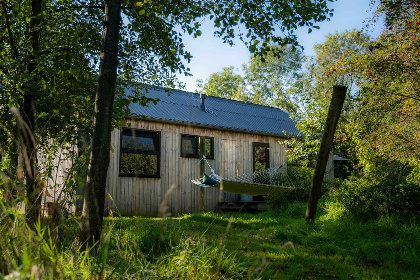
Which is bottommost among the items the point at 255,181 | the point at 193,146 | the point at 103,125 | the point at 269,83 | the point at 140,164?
→ the point at 255,181

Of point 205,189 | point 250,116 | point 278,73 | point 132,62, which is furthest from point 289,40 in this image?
point 278,73

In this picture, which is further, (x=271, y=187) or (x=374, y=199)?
(x=271, y=187)

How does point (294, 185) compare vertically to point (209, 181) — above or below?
below

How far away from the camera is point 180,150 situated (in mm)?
11203

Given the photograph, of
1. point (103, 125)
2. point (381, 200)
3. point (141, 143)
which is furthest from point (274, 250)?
point (141, 143)

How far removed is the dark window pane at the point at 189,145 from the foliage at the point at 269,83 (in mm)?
16380

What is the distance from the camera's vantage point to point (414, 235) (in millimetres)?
5477

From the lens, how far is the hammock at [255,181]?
9.15 meters

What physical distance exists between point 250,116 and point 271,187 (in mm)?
5375

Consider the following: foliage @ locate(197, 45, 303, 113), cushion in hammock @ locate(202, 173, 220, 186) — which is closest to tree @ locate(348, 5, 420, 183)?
cushion in hammock @ locate(202, 173, 220, 186)

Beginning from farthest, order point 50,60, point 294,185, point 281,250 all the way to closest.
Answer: point 294,185, point 50,60, point 281,250

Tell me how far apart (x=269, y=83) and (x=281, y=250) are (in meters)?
24.2

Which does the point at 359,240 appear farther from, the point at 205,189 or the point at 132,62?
the point at 205,189

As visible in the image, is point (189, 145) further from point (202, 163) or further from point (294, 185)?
point (294, 185)
